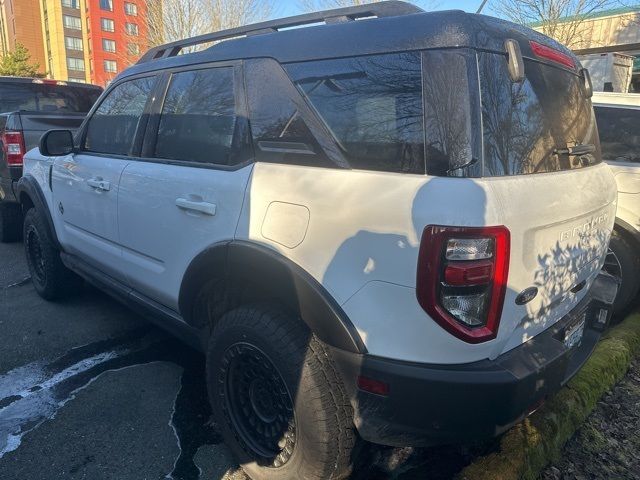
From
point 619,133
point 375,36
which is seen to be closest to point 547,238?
point 375,36

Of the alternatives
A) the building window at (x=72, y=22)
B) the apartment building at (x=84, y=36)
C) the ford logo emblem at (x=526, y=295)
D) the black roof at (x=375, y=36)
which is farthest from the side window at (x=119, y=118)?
the building window at (x=72, y=22)

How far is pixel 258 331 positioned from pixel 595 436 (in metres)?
1.96

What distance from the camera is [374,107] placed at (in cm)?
187

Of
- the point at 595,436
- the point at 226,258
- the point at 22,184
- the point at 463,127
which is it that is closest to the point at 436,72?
the point at 463,127

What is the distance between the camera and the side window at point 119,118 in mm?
3062

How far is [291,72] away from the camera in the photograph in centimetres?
215

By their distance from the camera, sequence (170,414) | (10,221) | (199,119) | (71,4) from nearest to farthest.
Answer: (199,119) → (170,414) → (10,221) → (71,4)

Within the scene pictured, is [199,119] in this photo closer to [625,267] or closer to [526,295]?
[526,295]

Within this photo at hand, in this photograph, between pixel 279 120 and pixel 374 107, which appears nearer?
pixel 374 107

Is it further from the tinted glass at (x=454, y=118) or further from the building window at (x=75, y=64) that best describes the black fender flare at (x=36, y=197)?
the building window at (x=75, y=64)

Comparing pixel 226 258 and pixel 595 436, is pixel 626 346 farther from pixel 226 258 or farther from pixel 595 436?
pixel 226 258

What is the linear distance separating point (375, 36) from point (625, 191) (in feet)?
10.5

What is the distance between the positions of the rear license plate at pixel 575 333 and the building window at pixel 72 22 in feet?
247

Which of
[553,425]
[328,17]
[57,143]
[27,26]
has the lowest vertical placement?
[553,425]
